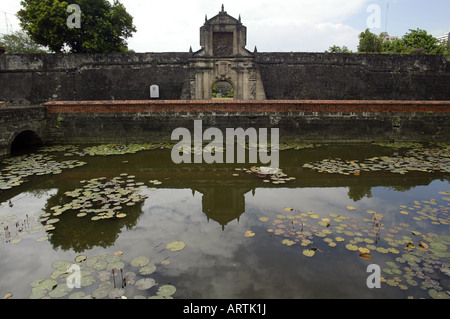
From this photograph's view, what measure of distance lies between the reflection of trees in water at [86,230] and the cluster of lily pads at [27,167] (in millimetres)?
1951

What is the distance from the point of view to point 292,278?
10.0 feet

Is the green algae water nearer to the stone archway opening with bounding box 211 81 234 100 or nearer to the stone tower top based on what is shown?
the stone tower top

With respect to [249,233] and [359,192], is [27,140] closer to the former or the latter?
[249,233]

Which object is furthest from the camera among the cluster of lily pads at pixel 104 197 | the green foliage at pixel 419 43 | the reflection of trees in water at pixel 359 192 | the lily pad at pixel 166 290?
the green foliage at pixel 419 43

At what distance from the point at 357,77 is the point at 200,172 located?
46.7 feet

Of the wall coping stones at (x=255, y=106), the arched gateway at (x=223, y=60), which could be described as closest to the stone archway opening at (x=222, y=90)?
the arched gateway at (x=223, y=60)

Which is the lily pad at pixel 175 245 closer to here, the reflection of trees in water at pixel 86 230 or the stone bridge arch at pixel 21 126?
the reflection of trees in water at pixel 86 230

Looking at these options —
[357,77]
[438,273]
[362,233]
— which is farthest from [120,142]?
[357,77]

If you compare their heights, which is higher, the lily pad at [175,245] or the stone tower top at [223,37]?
the stone tower top at [223,37]

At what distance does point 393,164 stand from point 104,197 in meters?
6.38

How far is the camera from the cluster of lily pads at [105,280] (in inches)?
112

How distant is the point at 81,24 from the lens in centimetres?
1786

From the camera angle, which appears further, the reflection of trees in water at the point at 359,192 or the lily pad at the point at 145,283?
the reflection of trees in water at the point at 359,192
